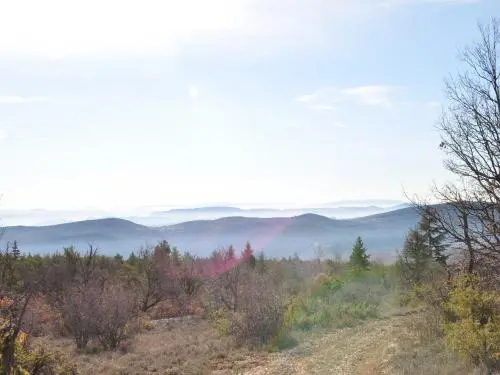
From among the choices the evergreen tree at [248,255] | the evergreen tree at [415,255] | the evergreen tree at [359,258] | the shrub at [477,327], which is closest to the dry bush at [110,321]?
the shrub at [477,327]

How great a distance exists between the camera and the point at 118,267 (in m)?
47.7

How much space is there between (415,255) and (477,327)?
23.4 m

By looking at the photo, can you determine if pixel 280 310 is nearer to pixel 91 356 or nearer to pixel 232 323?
pixel 232 323

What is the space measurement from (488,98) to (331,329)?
40.1 feet

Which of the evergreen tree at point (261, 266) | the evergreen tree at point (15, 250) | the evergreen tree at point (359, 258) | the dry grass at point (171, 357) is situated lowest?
the dry grass at point (171, 357)

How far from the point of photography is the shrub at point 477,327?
35.2 feet

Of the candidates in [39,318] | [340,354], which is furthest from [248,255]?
[340,354]

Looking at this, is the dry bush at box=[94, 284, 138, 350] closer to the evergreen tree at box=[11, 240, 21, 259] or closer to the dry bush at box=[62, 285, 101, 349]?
the dry bush at box=[62, 285, 101, 349]

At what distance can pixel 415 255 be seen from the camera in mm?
33406

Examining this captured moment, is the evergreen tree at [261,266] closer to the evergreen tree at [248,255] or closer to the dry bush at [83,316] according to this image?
the evergreen tree at [248,255]

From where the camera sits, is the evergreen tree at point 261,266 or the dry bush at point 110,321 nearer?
the dry bush at point 110,321

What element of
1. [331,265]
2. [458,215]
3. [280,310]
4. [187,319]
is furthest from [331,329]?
[331,265]

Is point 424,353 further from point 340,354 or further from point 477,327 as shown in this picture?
point 340,354

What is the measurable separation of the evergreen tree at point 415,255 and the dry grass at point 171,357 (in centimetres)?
1691
